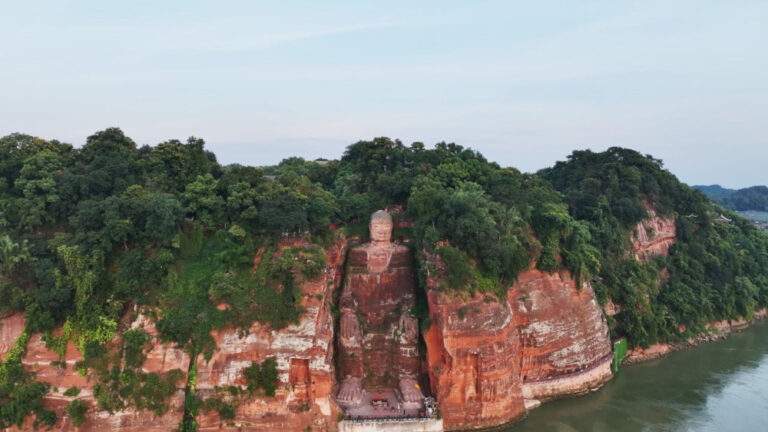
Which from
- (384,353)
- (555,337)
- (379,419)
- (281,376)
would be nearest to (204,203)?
(281,376)

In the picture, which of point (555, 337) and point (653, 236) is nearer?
point (555, 337)

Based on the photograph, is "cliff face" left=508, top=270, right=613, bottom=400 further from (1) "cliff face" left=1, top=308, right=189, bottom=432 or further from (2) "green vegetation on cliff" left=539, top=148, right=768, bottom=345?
(1) "cliff face" left=1, top=308, right=189, bottom=432

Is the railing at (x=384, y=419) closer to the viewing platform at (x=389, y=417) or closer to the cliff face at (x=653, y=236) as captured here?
the viewing platform at (x=389, y=417)

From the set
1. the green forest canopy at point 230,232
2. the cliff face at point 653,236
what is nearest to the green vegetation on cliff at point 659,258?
the green forest canopy at point 230,232

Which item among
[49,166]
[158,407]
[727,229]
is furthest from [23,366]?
[727,229]

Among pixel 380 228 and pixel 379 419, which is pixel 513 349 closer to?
pixel 379 419

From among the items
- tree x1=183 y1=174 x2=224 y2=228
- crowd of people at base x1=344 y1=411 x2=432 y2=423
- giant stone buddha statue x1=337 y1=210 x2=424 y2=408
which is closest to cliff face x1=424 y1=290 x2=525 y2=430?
crowd of people at base x1=344 y1=411 x2=432 y2=423
